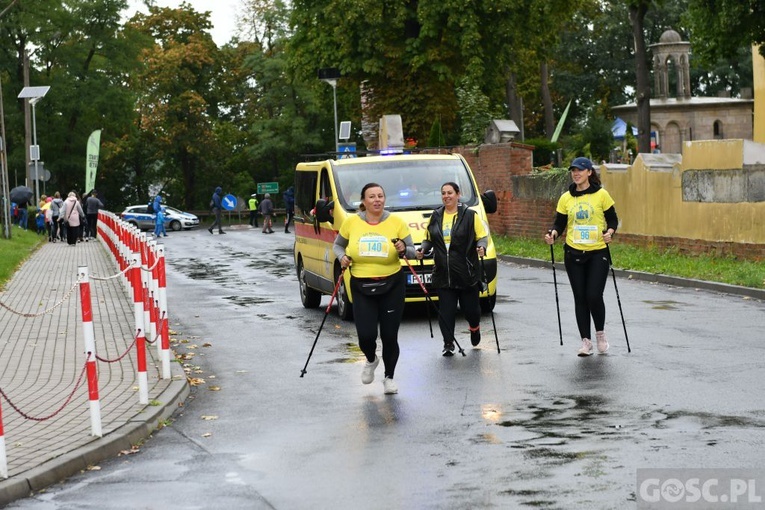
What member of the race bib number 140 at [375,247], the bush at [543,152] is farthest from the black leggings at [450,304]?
the bush at [543,152]

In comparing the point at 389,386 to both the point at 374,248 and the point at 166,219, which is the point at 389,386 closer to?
the point at 374,248

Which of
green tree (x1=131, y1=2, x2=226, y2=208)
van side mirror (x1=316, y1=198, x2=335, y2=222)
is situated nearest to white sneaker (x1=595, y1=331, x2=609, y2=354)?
van side mirror (x1=316, y1=198, x2=335, y2=222)

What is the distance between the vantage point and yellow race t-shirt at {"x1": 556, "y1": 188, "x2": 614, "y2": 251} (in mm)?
12914

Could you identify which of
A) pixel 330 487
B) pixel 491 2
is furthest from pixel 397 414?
pixel 491 2

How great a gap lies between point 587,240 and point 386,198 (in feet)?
17.2

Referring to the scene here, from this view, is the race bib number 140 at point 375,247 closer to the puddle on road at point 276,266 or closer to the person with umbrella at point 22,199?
the puddle on road at point 276,266

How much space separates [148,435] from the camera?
9.64 meters

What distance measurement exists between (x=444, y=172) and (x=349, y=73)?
107ft

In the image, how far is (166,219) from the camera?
68500 millimetres

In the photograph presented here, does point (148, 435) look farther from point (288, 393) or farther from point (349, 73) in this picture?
point (349, 73)

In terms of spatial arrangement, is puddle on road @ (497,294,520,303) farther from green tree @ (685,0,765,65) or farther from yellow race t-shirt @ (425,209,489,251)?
green tree @ (685,0,765,65)

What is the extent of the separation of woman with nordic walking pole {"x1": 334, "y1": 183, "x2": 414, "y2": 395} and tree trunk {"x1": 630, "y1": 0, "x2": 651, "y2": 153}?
33.1 meters

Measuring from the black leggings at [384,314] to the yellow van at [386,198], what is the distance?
217 inches

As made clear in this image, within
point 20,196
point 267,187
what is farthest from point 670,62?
point 20,196
